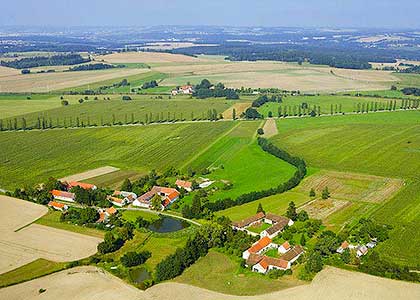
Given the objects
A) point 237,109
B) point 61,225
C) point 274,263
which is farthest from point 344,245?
point 237,109

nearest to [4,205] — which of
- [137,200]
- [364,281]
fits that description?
[137,200]

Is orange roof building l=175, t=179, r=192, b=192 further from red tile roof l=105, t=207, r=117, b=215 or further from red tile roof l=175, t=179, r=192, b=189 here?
red tile roof l=105, t=207, r=117, b=215

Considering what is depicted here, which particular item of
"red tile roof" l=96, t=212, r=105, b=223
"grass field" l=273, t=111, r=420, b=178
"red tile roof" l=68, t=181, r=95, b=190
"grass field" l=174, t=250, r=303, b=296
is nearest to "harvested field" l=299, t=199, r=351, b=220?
"grass field" l=273, t=111, r=420, b=178

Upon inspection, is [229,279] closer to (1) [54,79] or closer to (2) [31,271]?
(2) [31,271]

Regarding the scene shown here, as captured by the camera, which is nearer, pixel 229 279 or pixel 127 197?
pixel 229 279

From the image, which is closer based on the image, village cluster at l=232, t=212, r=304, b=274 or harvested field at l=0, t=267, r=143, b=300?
harvested field at l=0, t=267, r=143, b=300
